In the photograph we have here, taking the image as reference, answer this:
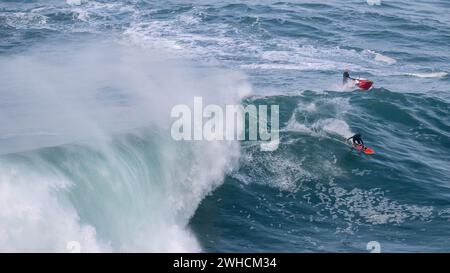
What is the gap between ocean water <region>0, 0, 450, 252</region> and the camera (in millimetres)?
22344

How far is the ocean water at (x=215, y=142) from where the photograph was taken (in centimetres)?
2234

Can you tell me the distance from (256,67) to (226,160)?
51.2 feet

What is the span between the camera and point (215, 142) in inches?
1200

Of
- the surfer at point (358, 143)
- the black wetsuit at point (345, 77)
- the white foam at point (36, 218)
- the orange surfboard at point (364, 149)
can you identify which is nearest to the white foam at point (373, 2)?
the black wetsuit at point (345, 77)

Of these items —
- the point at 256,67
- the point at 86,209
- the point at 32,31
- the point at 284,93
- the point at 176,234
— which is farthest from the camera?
the point at 32,31

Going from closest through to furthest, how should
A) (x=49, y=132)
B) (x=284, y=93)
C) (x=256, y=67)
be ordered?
(x=49, y=132) → (x=284, y=93) → (x=256, y=67)

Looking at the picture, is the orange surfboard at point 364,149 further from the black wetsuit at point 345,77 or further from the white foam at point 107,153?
the black wetsuit at point 345,77

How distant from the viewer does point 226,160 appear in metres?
29.7

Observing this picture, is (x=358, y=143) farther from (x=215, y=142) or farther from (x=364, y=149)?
(x=215, y=142)

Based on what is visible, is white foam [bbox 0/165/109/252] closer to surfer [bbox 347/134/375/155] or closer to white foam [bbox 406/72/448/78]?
surfer [bbox 347/134/375/155]
